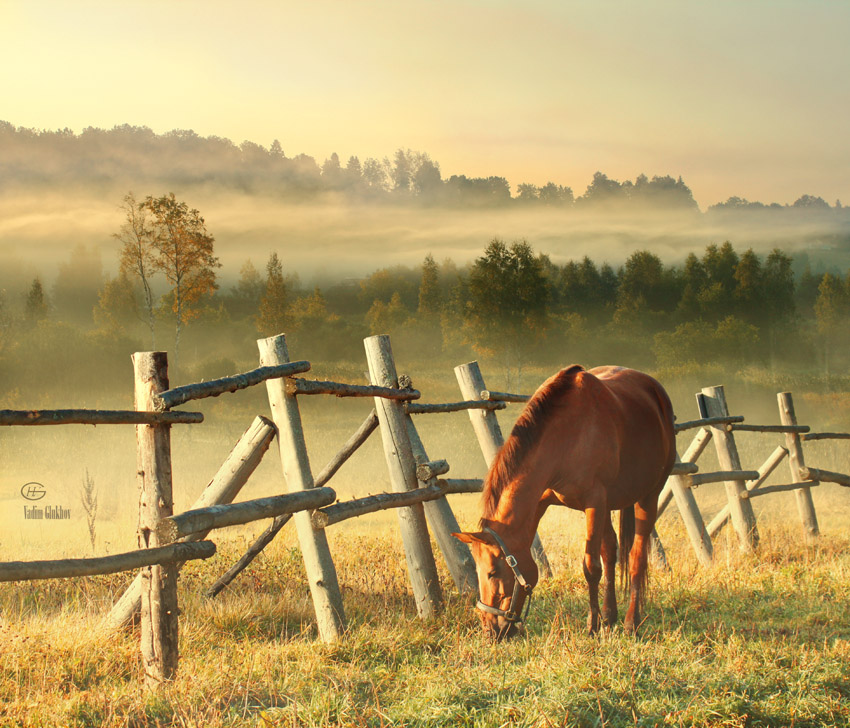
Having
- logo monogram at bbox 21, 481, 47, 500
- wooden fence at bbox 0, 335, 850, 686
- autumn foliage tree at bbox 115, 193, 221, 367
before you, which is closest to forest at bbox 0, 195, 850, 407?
autumn foliage tree at bbox 115, 193, 221, 367

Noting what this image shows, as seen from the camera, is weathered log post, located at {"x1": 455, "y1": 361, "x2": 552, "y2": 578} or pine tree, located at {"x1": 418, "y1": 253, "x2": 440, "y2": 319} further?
pine tree, located at {"x1": 418, "y1": 253, "x2": 440, "y2": 319}

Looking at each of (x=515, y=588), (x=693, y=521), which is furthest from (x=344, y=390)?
(x=693, y=521)

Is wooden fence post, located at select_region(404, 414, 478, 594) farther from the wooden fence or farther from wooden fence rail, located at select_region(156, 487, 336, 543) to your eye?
wooden fence rail, located at select_region(156, 487, 336, 543)

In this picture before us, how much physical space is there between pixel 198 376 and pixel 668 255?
130414 millimetres

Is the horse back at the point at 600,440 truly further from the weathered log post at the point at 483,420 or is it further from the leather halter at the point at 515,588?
the weathered log post at the point at 483,420

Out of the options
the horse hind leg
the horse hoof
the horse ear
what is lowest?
the horse hoof

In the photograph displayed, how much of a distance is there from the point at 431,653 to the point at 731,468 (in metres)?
6.37

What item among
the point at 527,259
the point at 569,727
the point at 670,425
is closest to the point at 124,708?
the point at 569,727

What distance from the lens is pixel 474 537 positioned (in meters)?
4.85

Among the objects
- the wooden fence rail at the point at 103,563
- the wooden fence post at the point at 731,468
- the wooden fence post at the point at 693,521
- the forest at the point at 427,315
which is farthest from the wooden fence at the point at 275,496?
the forest at the point at 427,315

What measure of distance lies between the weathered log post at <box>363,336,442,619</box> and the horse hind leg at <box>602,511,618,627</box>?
4.88ft

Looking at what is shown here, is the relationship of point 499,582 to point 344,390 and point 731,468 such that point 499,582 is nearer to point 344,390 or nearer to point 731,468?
point 344,390

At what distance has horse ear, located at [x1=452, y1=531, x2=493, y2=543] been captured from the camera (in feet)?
15.8

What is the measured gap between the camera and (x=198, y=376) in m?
47.6
